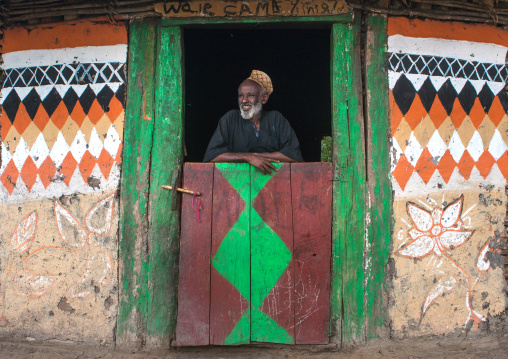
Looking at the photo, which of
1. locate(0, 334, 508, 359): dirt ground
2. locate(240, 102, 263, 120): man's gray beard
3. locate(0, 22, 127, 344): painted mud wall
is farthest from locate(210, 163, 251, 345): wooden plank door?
locate(0, 22, 127, 344): painted mud wall

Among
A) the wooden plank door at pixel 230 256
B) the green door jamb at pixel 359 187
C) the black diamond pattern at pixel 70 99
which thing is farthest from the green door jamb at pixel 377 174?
the black diamond pattern at pixel 70 99

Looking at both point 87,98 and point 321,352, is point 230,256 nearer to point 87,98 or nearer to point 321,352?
point 321,352

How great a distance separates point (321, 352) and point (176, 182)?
1759 mm

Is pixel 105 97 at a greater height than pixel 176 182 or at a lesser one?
greater

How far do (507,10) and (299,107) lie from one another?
3.80 m

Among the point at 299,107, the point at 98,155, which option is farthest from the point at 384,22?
the point at 299,107

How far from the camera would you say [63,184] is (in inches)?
145

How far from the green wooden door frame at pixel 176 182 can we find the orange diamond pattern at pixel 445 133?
138mm

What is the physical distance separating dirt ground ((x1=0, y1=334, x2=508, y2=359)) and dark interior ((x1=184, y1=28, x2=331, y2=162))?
9.31ft

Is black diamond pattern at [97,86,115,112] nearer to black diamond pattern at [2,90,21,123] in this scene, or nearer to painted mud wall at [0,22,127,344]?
painted mud wall at [0,22,127,344]

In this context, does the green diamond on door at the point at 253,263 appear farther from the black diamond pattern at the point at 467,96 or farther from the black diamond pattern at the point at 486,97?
the black diamond pattern at the point at 486,97

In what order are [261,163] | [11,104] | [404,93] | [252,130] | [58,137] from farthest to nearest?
[252,130]
[11,104]
[58,137]
[404,93]
[261,163]

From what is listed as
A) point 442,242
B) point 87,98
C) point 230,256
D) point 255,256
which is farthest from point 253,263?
point 87,98

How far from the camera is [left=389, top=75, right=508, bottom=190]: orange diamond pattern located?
3592 millimetres
